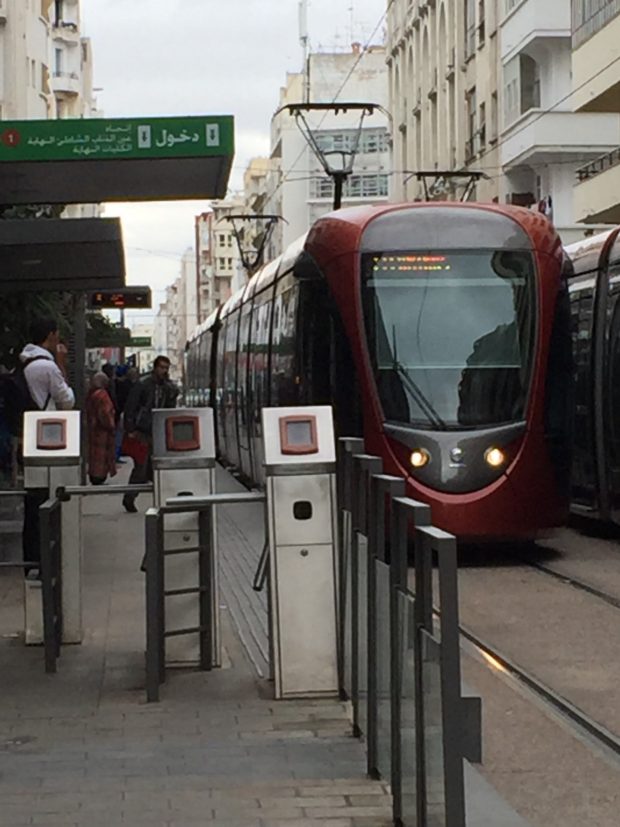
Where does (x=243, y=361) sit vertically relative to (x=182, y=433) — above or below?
above

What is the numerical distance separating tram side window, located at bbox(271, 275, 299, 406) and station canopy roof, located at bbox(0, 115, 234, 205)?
5.24m

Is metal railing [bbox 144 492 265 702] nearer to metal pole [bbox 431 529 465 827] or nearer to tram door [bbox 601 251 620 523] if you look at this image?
metal pole [bbox 431 529 465 827]

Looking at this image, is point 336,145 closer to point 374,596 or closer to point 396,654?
point 374,596

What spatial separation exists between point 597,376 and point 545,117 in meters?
26.6

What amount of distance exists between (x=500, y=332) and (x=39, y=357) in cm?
428

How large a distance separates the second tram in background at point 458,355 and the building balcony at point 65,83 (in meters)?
84.6

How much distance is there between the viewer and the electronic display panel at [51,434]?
401 inches

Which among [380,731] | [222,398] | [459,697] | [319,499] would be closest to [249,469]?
[222,398]

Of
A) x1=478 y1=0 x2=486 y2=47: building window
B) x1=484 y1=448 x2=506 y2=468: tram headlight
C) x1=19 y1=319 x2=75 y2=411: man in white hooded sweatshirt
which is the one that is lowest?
x1=484 y1=448 x2=506 y2=468: tram headlight

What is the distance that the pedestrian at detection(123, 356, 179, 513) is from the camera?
2184 cm

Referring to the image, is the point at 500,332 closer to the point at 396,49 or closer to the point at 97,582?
the point at 97,582

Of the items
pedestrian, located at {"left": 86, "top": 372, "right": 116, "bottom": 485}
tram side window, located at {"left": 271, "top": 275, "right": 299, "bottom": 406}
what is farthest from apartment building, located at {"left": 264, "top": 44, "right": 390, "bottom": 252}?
tram side window, located at {"left": 271, "top": 275, "right": 299, "bottom": 406}

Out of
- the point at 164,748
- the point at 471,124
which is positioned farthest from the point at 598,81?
the point at 164,748

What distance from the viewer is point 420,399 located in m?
16.0
